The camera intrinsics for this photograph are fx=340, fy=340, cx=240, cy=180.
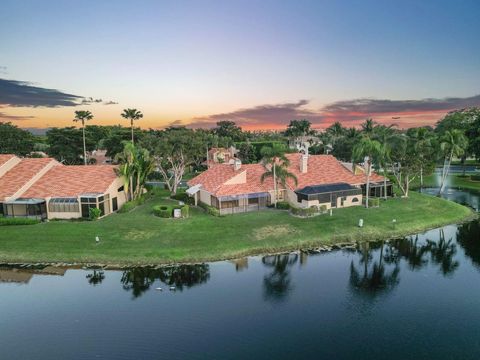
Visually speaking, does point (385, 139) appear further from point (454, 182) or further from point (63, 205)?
point (63, 205)

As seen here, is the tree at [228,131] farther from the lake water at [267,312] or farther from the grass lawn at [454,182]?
the lake water at [267,312]

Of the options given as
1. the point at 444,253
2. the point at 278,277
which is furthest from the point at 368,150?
the point at 278,277

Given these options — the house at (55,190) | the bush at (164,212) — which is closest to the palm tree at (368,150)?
the bush at (164,212)

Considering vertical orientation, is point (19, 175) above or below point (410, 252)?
above

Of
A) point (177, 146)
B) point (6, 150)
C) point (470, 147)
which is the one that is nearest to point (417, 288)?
point (177, 146)

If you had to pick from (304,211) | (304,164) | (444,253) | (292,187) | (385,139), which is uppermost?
(385,139)

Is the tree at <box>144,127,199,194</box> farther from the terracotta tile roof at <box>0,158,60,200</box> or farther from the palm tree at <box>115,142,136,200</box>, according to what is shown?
the terracotta tile roof at <box>0,158,60,200</box>

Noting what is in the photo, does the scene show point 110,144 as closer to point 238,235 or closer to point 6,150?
point 6,150
